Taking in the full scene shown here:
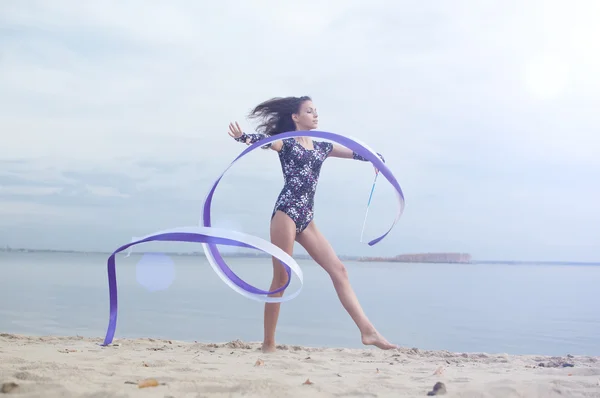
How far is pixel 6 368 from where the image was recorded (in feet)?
14.1

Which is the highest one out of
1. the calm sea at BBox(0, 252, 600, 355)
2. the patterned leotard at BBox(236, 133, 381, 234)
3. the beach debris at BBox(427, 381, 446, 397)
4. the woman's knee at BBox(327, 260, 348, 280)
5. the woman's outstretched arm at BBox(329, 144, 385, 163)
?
the woman's outstretched arm at BBox(329, 144, 385, 163)

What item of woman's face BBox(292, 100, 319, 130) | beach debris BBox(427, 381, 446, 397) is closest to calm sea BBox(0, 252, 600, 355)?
woman's face BBox(292, 100, 319, 130)

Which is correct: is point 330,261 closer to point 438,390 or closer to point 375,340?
point 375,340

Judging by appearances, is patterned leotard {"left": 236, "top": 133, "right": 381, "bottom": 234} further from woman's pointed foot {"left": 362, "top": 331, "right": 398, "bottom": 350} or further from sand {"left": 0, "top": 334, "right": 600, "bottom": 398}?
sand {"left": 0, "top": 334, "right": 600, "bottom": 398}

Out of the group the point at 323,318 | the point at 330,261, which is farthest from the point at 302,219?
the point at 323,318

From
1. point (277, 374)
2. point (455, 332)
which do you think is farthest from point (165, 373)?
point (455, 332)

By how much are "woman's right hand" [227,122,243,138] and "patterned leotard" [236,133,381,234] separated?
31 millimetres

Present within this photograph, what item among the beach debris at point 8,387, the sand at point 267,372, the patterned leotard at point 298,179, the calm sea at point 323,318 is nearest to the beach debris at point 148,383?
the sand at point 267,372

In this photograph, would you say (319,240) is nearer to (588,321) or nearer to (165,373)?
(165,373)

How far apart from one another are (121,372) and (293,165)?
2293 millimetres

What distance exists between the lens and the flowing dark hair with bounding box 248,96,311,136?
612cm

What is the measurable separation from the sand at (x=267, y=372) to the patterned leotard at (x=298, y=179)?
1178 millimetres

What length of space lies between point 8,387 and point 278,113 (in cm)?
335

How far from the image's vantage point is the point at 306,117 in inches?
239
